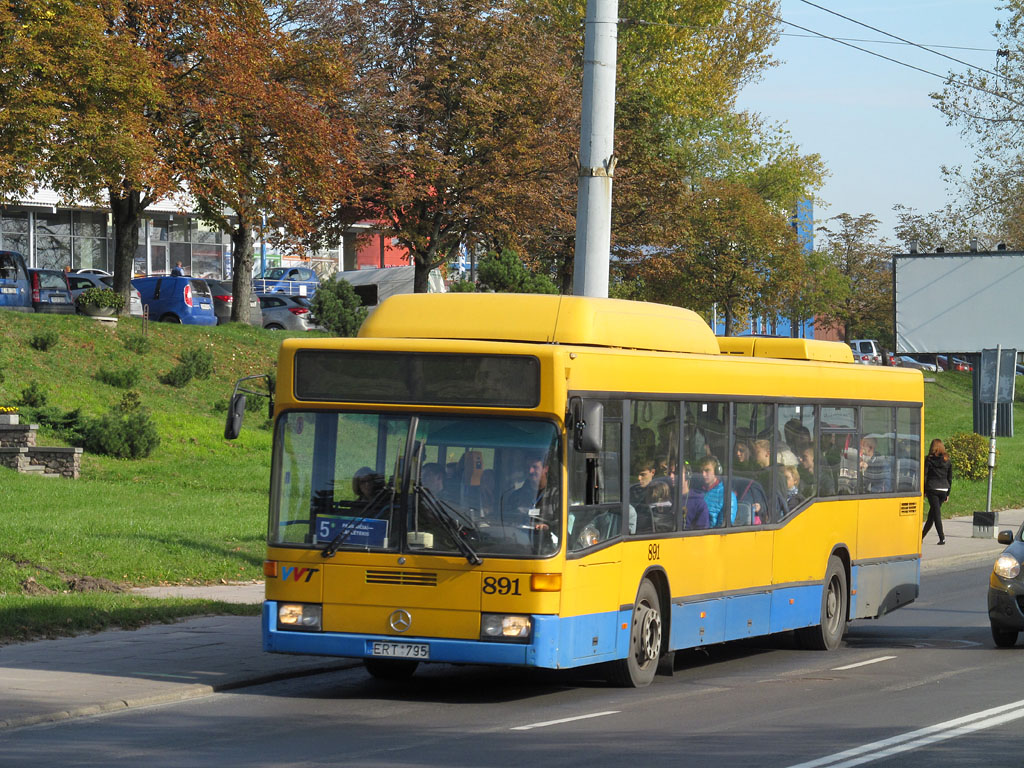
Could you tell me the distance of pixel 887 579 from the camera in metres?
16.8

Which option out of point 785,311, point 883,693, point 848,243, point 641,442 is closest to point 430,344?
point 641,442

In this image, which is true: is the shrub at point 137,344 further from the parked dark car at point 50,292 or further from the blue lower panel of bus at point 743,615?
the blue lower panel of bus at point 743,615

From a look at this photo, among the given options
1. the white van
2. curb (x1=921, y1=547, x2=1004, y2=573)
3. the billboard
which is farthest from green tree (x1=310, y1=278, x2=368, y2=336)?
the white van

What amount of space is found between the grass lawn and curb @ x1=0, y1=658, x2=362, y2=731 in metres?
2.57

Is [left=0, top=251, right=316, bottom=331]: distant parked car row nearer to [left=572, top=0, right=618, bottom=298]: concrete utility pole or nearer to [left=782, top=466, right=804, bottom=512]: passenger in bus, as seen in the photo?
[left=572, top=0, right=618, bottom=298]: concrete utility pole

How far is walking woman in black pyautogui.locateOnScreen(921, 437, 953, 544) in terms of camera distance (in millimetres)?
27016

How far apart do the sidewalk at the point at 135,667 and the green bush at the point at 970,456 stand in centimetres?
2771

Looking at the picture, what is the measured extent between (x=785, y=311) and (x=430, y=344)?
197 feet

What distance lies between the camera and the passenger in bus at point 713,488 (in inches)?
509

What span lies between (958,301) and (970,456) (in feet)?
20.7

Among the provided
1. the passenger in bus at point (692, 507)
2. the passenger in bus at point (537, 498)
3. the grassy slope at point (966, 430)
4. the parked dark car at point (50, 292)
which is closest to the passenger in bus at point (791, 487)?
the passenger in bus at point (692, 507)

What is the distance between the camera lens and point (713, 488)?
1309 cm

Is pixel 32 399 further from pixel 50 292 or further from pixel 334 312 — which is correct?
pixel 334 312

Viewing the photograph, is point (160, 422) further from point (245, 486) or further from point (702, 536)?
point (702, 536)
